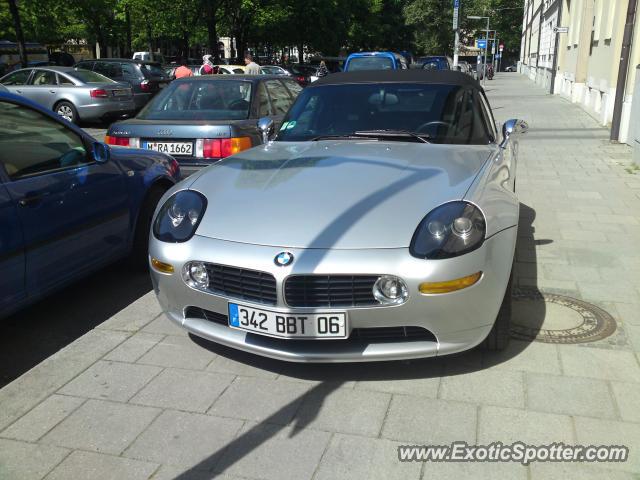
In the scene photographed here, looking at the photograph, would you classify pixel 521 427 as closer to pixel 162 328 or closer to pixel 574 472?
pixel 574 472

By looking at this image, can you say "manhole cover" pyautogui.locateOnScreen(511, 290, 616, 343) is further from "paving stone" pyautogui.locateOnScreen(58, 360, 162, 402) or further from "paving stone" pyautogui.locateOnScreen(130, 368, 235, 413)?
"paving stone" pyautogui.locateOnScreen(58, 360, 162, 402)

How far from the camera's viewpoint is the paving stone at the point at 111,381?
3.17m

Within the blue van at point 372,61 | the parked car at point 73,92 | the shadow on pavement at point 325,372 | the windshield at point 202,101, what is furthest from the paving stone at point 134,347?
the blue van at point 372,61

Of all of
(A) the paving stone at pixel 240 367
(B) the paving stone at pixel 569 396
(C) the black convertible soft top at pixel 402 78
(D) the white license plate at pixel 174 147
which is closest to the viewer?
(B) the paving stone at pixel 569 396

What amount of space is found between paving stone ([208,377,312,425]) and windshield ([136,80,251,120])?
4274 millimetres

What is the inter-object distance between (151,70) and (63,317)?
1606 cm

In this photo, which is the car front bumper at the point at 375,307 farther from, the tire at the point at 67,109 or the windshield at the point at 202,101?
the tire at the point at 67,109

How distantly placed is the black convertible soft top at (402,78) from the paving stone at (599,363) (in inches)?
85.9

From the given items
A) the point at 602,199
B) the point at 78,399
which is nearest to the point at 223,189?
the point at 78,399

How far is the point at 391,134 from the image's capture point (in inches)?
168

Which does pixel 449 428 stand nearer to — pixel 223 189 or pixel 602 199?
pixel 223 189

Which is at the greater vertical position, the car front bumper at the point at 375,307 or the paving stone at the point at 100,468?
the car front bumper at the point at 375,307

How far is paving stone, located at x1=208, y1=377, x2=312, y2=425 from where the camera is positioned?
9.68ft

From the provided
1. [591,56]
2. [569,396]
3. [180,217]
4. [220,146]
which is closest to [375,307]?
[569,396]
